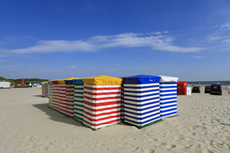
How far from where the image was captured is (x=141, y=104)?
14.9 feet

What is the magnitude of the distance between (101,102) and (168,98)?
3005 mm

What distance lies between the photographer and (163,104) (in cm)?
573

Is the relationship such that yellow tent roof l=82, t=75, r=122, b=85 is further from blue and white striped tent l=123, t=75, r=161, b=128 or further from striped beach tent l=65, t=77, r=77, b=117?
striped beach tent l=65, t=77, r=77, b=117

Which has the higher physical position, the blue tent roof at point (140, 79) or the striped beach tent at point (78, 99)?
the blue tent roof at point (140, 79)

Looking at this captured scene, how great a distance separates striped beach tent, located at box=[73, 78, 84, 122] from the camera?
529 centimetres

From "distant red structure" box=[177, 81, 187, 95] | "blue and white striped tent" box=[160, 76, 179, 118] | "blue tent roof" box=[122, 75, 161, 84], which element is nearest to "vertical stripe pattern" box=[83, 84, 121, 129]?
"blue tent roof" box=[122, 75, 161, 84]

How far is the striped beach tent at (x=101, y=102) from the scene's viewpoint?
14.5 ft

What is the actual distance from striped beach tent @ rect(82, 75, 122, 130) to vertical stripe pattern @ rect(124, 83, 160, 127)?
1.08 feet

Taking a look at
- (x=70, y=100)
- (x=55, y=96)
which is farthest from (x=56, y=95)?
(x=70, y=100)

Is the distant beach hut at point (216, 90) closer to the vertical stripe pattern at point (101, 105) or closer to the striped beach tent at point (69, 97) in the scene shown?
the vertical stripe pattern at point (101, 105)

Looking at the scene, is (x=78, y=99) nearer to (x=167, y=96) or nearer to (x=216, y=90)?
(x=167, y=96)

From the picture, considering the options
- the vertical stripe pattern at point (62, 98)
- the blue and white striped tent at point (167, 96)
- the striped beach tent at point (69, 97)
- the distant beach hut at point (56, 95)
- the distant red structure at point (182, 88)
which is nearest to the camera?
the blue and white striped tent at point (167, 96)

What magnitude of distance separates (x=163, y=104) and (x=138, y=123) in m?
1.70

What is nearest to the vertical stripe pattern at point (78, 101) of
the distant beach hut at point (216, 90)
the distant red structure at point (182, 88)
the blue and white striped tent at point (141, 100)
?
the blue and white striped tent at point (141, 100)
